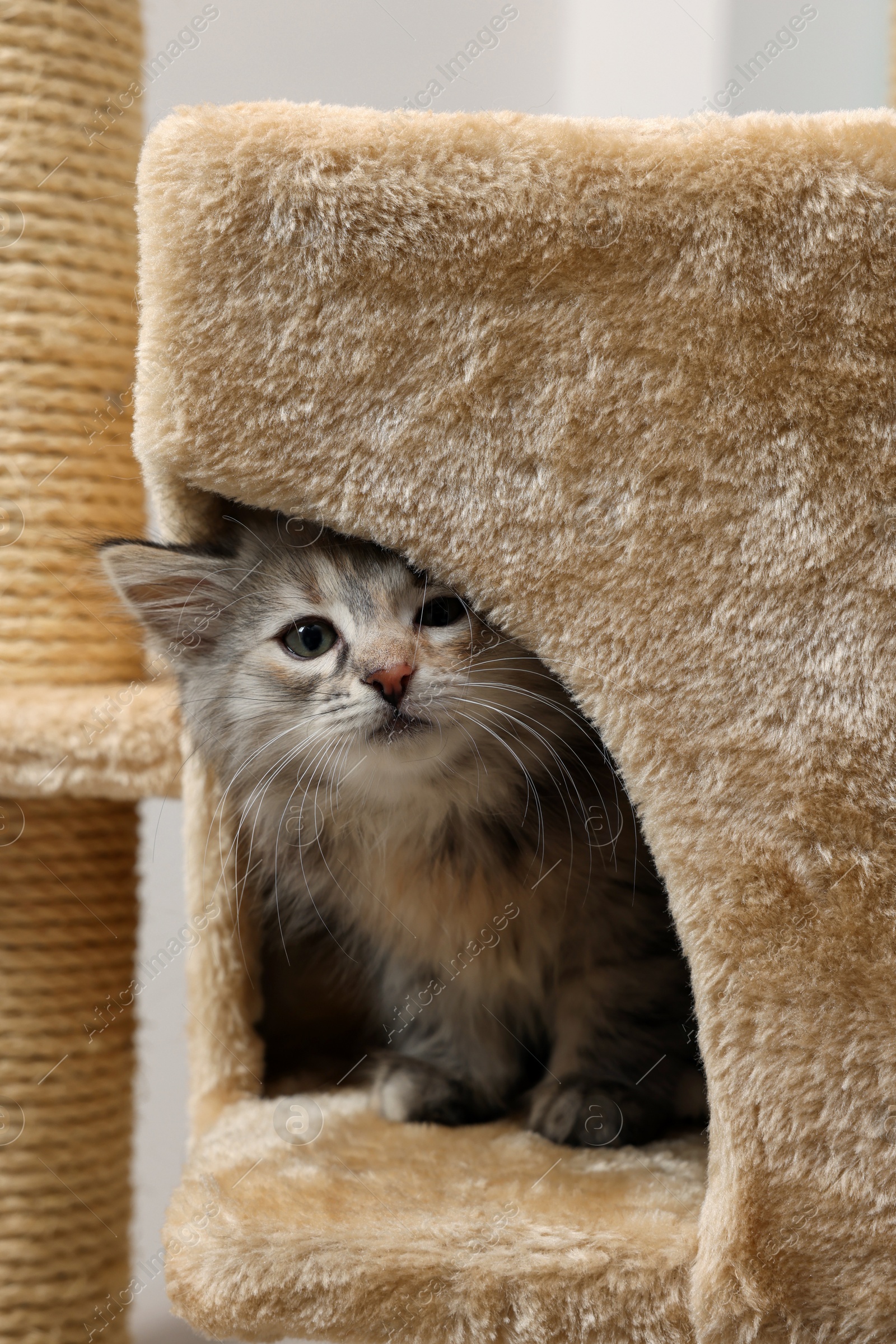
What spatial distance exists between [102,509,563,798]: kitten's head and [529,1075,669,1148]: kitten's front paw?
37 centimetres

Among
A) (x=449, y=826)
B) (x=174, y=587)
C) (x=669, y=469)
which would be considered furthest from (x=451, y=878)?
(x=669, y=469)

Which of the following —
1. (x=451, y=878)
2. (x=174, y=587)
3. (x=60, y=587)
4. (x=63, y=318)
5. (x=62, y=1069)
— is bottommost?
(x=62, y=1069)

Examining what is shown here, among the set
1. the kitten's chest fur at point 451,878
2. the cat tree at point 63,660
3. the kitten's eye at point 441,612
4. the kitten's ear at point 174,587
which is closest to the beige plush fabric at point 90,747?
the cat tree at point 63,660

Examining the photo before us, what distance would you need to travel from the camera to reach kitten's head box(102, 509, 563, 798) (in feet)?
3.44

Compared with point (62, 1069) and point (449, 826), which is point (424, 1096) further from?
point (62, 1069)

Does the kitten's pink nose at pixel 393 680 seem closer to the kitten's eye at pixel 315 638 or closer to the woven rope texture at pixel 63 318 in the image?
the kitten's eye at pixel 315 638

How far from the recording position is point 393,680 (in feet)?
3.34

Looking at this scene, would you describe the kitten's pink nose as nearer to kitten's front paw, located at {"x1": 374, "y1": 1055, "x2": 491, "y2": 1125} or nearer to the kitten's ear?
the kitten's ear

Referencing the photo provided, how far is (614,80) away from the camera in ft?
7.50

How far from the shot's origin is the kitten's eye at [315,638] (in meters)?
1.14

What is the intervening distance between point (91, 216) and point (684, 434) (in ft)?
3.09

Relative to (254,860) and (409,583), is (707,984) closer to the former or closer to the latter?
(409,583)

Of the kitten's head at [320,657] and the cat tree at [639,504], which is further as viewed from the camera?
the kitten's head at [320,657]

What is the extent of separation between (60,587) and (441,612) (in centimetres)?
61
